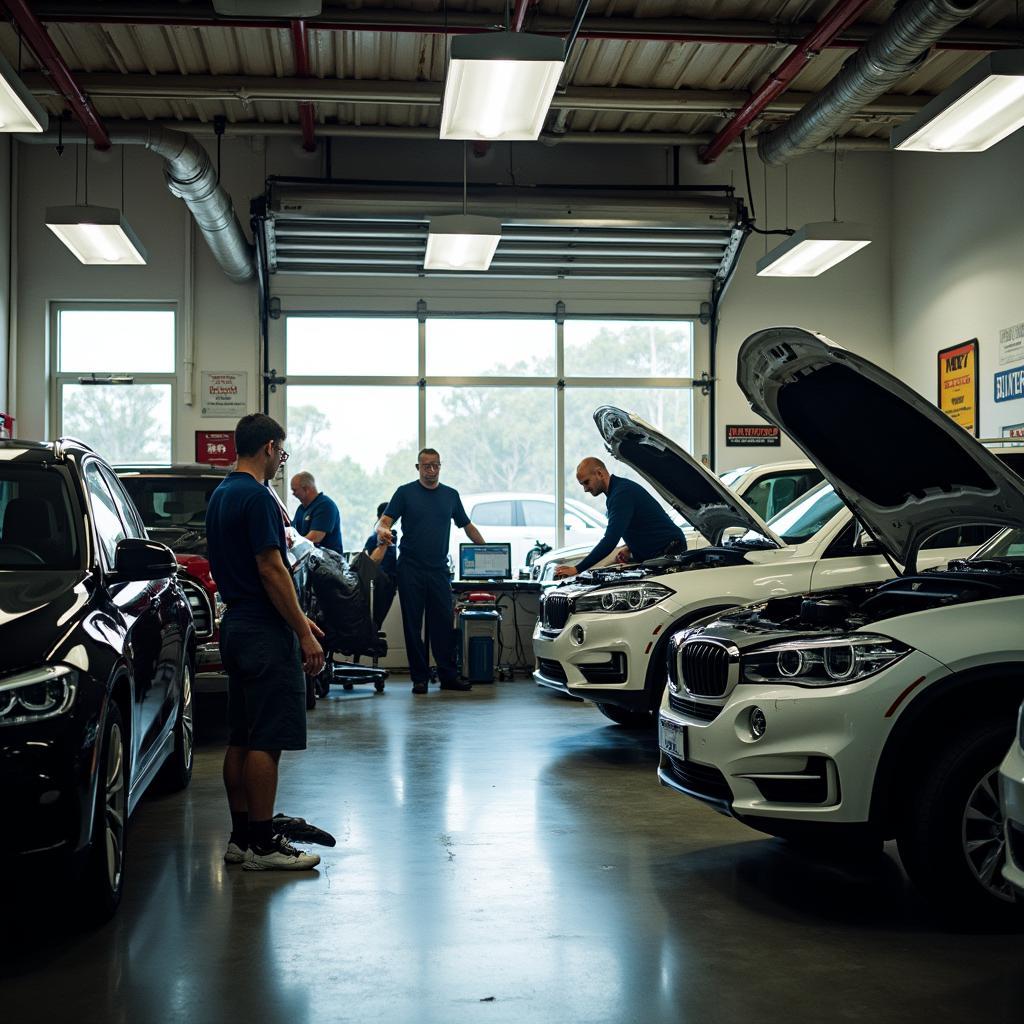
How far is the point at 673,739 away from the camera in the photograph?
4449 millimetres

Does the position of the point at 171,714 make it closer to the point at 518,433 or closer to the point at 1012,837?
the point at 1012,837

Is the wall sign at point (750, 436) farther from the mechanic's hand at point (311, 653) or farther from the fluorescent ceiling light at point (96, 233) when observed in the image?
the mechanic's hand at point (311, 653)

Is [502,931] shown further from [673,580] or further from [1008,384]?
[1008,384]

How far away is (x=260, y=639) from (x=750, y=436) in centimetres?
953

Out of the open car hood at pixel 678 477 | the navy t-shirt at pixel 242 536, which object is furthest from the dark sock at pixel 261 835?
the open car hood at pixel 678 477

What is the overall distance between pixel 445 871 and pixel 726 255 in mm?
9380

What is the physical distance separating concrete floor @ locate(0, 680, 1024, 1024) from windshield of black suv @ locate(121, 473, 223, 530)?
275cm

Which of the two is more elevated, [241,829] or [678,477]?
[678,477]

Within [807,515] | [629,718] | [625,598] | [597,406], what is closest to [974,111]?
[807,515]

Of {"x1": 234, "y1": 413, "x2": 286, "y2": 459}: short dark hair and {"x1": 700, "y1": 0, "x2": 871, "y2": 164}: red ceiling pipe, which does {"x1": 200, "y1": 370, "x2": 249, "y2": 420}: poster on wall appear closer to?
{"x1": 700, "y1": 0, "x2": 871, "y2": 164}: red ceiling pipe

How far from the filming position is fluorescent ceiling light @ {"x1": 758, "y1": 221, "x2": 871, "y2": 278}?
35.1 feet

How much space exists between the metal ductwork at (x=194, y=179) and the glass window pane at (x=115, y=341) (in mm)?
1224

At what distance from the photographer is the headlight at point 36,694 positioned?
3266mm

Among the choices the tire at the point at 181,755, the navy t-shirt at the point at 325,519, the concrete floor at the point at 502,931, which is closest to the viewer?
the concrete floor at the point at 502,931
